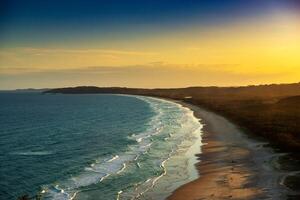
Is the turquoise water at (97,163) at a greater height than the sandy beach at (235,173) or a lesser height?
lesser

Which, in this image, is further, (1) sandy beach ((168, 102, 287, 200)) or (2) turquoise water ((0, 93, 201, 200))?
(2) turquoise water ((0, 93, 201, 200))

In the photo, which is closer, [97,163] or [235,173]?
[235,173]

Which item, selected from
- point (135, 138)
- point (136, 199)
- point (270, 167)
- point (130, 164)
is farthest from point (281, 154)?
point (135, 138)

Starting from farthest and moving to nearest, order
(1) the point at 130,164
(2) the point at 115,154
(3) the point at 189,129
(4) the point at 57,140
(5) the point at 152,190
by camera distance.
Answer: (3) the point at 189,129 < (4) the point at 57,140 < (2) the point at 115,154 < (1) the point at 130,164 < (5) the point at 152,190

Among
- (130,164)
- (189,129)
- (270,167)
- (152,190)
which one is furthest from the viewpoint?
(189,129)

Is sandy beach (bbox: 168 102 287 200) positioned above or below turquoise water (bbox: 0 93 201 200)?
above

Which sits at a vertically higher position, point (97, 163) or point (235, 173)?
point (235, 173)

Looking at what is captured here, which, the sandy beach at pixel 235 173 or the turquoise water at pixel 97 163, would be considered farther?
the turquoise water at pixel 97 163

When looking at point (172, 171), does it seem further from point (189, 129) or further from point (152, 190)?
point (189, 129)
